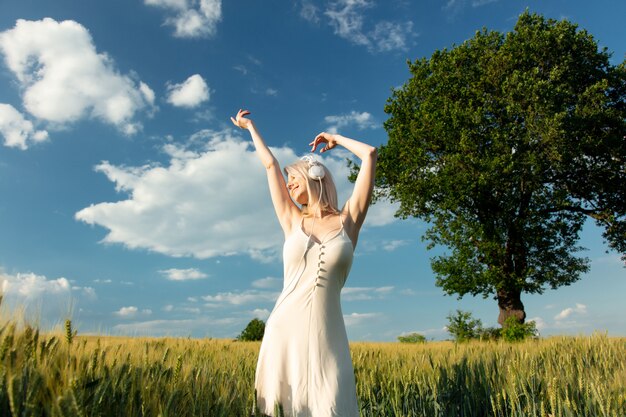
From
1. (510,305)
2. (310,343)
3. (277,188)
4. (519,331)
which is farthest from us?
(510,305)

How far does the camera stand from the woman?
9.30 feet

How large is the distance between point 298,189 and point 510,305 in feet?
52.3

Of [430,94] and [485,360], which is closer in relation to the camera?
[485,360]

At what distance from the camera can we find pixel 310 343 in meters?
2.89

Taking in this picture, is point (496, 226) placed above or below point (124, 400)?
above

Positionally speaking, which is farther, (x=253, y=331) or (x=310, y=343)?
(x=253, y=331)

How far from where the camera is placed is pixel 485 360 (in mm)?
5879

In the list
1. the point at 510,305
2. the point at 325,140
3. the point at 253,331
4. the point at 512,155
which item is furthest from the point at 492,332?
the point at 325,140

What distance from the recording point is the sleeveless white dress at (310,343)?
111 inches

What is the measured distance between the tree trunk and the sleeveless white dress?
1550 centimetres

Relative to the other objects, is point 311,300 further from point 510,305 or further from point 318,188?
point 510,305

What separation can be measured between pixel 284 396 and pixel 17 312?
1540mm

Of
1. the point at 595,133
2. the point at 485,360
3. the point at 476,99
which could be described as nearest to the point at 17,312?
the point at 485,360

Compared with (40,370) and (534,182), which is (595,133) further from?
(40,370)
